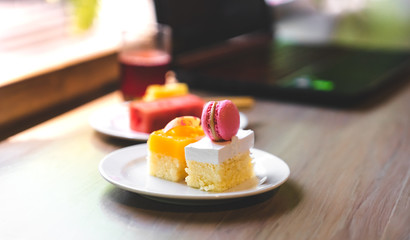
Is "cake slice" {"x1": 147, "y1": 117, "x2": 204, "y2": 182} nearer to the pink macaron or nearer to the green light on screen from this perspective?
the pink macaron

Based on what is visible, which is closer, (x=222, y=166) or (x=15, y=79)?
(x=222, y=166)

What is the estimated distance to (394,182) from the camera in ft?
3.37

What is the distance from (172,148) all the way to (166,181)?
0.06 metres

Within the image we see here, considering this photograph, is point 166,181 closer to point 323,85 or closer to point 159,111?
point 159,111

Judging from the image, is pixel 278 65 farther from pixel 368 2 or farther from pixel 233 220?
pixel 368 2

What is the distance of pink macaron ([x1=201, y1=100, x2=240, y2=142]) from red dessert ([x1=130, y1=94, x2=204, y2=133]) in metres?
0.30

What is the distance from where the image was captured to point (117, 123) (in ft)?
4.25

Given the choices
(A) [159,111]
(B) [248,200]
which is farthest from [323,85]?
(B) [248,200]

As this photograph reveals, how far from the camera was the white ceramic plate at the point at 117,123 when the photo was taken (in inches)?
46.8

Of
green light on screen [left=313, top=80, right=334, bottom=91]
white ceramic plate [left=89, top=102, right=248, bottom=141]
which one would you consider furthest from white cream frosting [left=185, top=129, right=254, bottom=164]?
green light on screen [left=313, top=80, right=334, bottom=91]

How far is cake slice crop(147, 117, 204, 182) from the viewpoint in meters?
0.94

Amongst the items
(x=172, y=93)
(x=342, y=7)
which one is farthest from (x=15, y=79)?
(x=342, y=7)

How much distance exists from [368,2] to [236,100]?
182 cm

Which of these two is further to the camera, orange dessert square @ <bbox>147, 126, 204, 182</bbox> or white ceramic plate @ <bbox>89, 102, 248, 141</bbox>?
white ceramic plate @ <bbox>89, 102, 248, 141</bbox>
